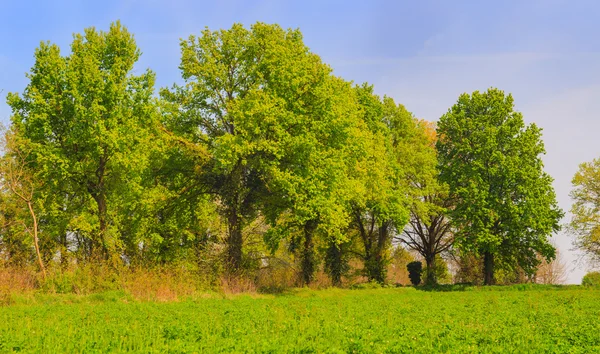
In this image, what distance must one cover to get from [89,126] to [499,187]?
117 feet

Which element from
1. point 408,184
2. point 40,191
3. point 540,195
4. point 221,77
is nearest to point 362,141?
point 221,77

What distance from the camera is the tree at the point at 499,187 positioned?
1817 inches

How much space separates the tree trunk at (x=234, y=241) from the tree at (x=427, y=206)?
70.3ft

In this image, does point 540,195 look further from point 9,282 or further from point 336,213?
point 9,282

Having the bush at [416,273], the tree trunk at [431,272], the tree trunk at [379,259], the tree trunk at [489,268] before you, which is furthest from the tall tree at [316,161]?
the bush at [416,273]

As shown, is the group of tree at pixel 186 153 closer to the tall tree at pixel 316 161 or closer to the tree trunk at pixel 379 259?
the tall tree at pixel 316 161

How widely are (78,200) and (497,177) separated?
3659cm

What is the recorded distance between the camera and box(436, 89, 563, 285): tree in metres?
46.2

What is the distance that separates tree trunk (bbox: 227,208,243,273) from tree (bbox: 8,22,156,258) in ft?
23.8

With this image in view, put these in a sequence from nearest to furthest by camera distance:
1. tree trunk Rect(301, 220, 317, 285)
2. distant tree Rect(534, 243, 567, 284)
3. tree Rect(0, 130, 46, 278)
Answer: tree Rect(0, 130, 46, 278) < tree trunk Rect(301, 220, 317, 285) < distant tree Rect(534, 243, 567, 284)

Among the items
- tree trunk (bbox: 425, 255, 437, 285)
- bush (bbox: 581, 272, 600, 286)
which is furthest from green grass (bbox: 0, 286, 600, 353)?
bush (bbox: 581, 272, 600, 286)

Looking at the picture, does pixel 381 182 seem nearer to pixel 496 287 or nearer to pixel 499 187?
pixel 499 187

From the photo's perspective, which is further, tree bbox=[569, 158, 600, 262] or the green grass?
tree bbox=[569, 158, 600, 262]

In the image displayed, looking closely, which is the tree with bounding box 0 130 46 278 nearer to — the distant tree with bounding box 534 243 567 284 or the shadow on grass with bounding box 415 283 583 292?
the shadow on grass with bounding box 415 283 583 292
